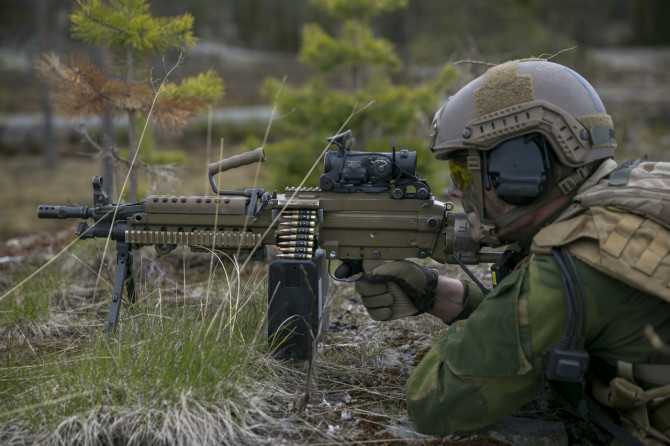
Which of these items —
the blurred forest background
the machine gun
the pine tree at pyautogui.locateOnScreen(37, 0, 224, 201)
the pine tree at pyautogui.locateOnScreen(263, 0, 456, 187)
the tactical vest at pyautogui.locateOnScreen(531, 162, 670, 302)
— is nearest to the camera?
the tactical vest at pyautogui.locateOnScreen(531, 162, 670, 302)

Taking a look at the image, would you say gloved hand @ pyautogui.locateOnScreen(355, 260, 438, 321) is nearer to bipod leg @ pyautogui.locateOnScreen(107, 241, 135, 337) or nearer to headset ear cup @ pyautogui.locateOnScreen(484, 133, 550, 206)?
headset ear cup @ pyautogui.locateOnScreen(484, 133, 550, 206)

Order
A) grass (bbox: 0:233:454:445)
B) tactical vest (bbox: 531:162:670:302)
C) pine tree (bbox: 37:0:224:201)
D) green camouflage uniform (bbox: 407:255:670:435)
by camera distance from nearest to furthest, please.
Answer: tactical vest (bbox: 531:162:670:302) → green camouflage uniform (bbox: 407:255:670:435) → grass (bbox: 0:233:454:445) → pine tree (bbox: 37:0:224:201)

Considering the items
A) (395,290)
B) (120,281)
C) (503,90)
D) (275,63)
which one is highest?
(275,63)

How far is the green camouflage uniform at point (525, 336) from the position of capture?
271 cm

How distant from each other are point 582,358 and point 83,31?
469 cm

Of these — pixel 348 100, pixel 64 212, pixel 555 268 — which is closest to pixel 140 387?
pixel 64 212

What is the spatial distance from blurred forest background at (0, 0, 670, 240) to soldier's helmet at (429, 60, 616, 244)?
161 inches

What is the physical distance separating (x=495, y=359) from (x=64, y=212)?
2939 millimetres

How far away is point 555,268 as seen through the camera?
2.74 m

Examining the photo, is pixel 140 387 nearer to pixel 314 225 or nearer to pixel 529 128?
pixel 314 225

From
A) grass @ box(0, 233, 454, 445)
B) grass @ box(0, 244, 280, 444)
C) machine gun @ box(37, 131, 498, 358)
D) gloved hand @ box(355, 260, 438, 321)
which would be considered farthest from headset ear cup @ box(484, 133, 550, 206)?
grass @ box(0, 244, 280, 444)

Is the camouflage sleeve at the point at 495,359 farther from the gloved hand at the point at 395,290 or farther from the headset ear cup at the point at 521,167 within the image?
the gloved hand at the point at 395,290

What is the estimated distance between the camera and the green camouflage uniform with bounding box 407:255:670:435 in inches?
106

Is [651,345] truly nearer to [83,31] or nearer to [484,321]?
[484,321]
